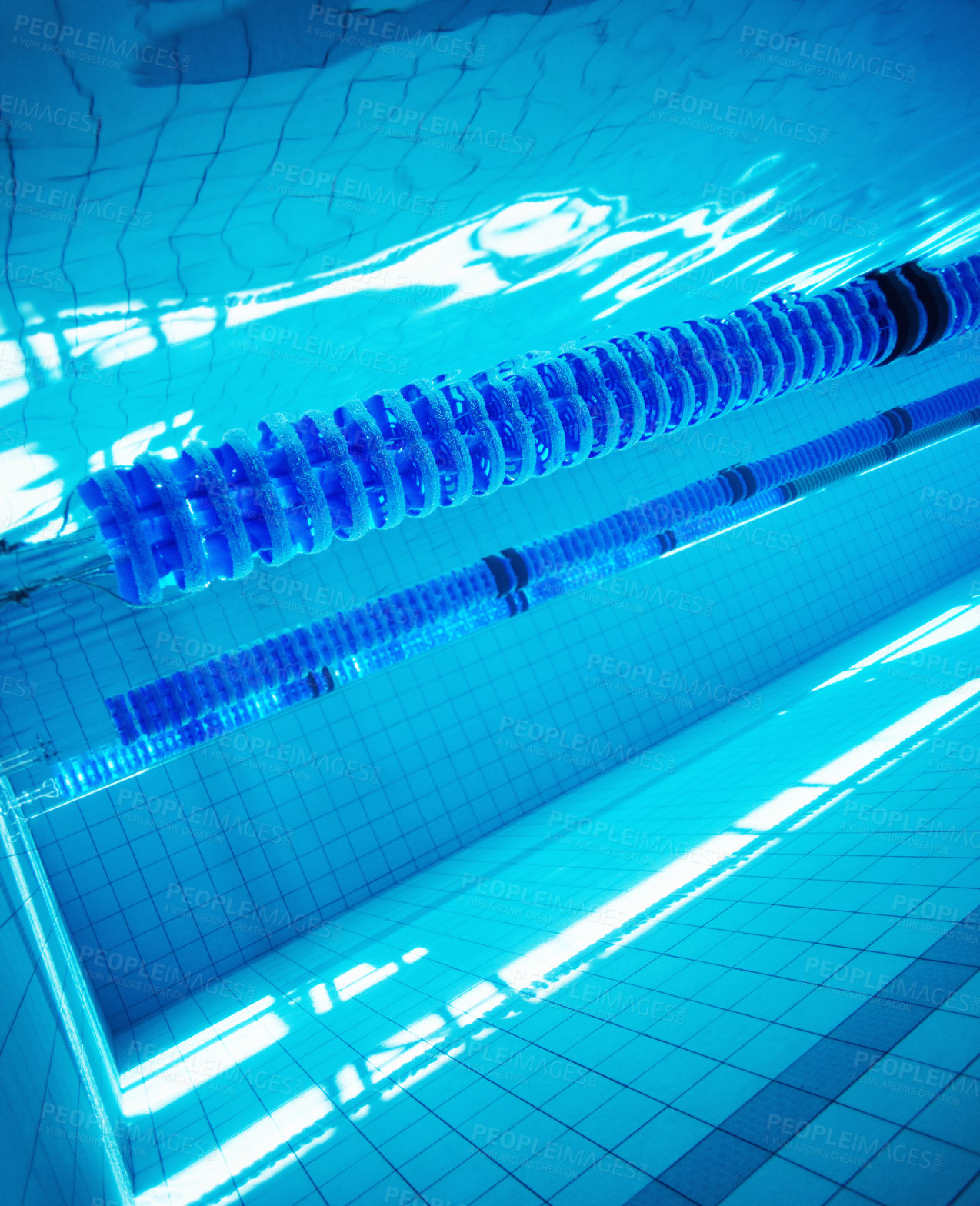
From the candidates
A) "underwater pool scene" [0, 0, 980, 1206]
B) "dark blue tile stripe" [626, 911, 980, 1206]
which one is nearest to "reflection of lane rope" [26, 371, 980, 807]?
"underwater pool scene" [0, 0, 980, 1206]

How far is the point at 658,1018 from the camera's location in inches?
127

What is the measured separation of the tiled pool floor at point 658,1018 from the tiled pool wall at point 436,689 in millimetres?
725

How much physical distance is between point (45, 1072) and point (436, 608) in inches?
114

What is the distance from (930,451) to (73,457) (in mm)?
10082

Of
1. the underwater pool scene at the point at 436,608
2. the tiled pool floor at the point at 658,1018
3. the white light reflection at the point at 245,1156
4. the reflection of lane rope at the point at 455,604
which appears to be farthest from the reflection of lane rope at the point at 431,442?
the white light reflection at the point at 245,1156

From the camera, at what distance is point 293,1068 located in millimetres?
4148

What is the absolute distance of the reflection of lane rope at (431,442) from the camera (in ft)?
7.32

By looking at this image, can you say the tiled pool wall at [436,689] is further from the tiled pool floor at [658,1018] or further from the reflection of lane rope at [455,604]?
the tiled pool floor at [658,1018]

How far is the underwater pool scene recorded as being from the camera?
6.29ft

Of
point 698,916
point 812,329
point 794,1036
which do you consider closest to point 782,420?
point 812,329

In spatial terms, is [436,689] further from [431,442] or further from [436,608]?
[431,442]

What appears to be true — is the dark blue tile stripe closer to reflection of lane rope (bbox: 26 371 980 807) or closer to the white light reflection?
the white light reflection

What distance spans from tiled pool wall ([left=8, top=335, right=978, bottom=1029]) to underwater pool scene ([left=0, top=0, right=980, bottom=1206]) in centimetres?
5

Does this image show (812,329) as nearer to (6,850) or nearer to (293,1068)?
(6,850)
